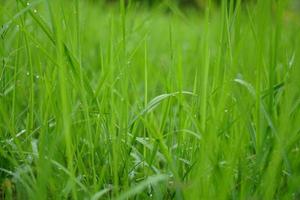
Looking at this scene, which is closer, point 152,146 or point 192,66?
point 152,146

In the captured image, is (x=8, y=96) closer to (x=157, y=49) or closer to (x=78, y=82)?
(x=78, y=82)

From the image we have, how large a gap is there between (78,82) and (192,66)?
1.20m

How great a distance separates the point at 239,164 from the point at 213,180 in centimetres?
8

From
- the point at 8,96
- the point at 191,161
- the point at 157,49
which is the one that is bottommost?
the point at 157,49

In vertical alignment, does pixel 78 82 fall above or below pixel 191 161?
above

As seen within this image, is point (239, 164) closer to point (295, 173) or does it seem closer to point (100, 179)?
point (295, 173)

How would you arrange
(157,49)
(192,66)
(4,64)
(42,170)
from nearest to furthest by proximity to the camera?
(42,170)
(4,64)
(192,66)
(157,49)

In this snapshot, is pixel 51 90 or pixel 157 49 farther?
pixel 157 49

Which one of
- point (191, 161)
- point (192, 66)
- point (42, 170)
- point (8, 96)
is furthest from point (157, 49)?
point (42, 170)

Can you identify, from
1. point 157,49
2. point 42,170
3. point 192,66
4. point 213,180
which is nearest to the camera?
point 42,170

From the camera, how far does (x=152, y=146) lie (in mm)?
948

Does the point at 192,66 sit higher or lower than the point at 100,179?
lower

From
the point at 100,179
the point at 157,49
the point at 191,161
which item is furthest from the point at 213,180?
the point at 157,49

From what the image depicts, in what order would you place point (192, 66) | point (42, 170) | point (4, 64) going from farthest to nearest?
1. point (192, 66)
2. point (4, 64)
3. point (42, 170)
